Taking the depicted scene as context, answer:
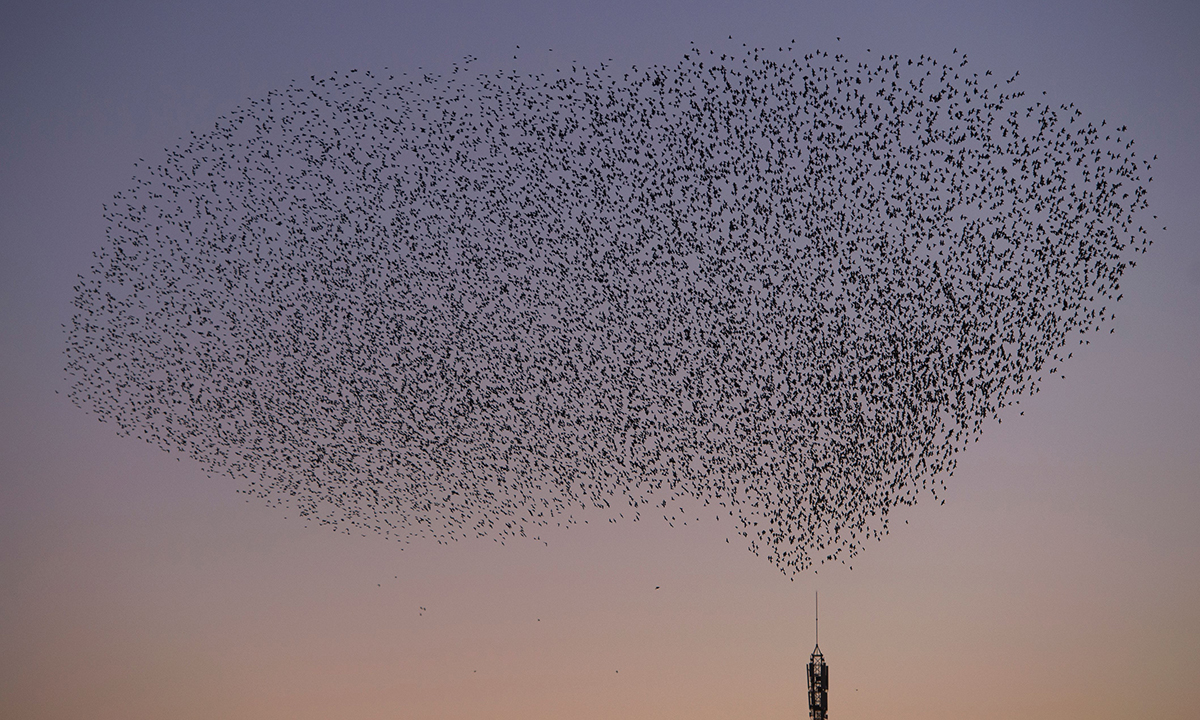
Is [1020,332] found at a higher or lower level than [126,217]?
lower

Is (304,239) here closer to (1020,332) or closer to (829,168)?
(829,168)

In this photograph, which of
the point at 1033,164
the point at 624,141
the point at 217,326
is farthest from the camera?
the point at 217,326

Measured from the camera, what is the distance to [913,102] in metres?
26.9

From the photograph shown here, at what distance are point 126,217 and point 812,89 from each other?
59.9ft

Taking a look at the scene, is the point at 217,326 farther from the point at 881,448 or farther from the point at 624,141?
the point at 881,448

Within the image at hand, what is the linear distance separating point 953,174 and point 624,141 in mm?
7912

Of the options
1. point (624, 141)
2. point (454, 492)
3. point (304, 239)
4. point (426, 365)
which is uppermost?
point (624, 141)

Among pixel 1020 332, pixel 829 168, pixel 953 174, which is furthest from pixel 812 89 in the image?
pixel 1020 332

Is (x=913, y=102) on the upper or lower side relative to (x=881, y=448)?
upper

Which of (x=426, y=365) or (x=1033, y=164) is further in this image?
(x=426, y=365)

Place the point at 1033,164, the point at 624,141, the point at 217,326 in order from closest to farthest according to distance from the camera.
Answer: the point at 1033,164
the point at 624,141
the point at 217,326

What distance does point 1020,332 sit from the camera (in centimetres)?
2758

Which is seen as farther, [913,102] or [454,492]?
[454,492]

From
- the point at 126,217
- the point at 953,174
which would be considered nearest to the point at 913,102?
the point at 953,174
